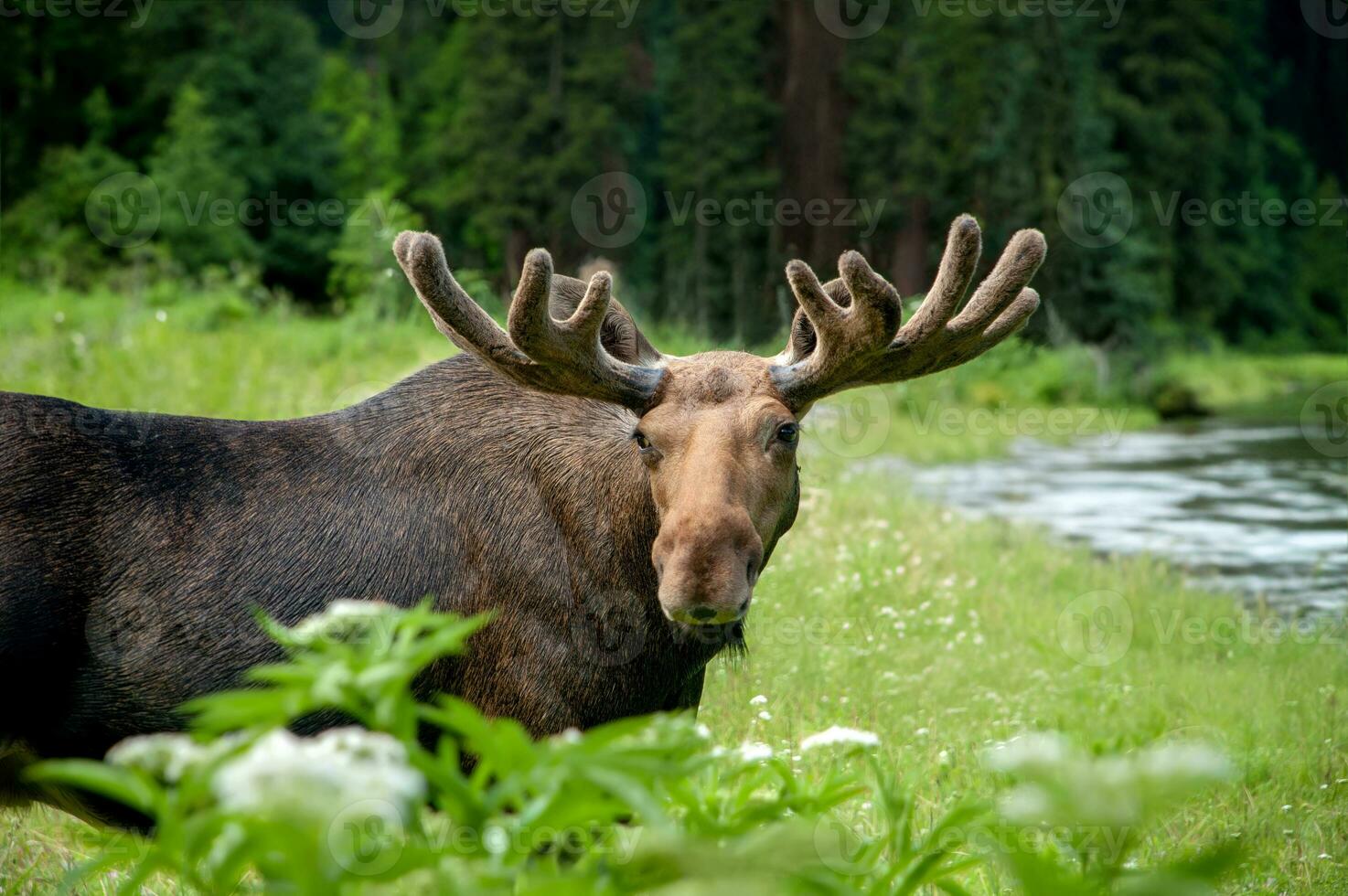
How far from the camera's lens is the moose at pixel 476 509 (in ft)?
11.6

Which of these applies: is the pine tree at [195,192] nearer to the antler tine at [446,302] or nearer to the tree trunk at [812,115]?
the tree trunk at [812,115]

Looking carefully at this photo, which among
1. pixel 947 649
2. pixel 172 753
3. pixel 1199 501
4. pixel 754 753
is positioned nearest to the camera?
pixel 172 753

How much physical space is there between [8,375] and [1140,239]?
1076 inches

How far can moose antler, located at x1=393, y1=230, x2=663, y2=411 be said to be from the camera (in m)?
3.95

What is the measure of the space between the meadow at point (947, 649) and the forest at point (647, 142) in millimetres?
10227

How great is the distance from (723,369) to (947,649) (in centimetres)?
326

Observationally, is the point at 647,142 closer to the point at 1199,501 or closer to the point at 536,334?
the point at 1199,501

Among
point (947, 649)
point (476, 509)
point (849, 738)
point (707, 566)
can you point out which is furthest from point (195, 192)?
point (849, 738)

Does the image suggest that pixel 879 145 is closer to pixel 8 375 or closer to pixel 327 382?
pixel 327 382

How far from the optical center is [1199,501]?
13078 millimetres

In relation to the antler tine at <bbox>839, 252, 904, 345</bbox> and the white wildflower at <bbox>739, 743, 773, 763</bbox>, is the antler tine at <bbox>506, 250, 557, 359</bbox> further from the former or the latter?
the white wildflower at <bbox>739, 743, 773, 763</bbox>

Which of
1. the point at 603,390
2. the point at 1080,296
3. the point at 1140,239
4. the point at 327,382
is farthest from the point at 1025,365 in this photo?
the point at 603,390

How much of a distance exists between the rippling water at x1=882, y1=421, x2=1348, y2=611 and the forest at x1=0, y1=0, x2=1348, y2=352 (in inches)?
215

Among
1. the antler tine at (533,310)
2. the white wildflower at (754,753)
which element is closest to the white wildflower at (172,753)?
the white wildflower at (754,753)
